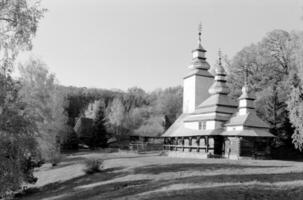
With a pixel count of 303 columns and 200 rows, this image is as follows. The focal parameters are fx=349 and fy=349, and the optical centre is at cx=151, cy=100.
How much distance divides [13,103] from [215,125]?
23587 millimetres

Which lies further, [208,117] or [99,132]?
[99,132]

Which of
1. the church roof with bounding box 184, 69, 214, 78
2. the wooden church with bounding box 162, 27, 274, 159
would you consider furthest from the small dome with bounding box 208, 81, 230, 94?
the church roof with bounding box 184, 69, 214, 78

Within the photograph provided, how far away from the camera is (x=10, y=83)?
628 inches

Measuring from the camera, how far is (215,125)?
35.8 meters

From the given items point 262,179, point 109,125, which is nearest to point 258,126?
point 262,179

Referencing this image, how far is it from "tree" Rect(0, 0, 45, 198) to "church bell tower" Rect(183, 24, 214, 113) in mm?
29292

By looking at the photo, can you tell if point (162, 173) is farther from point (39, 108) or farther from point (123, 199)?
point (39, 108)

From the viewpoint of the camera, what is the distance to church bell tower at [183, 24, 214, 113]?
43844 mm

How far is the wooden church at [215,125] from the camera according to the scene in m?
32.8

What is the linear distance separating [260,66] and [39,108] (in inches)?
1213

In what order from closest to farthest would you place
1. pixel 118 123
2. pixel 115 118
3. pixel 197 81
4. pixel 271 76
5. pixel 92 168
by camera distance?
pixel 92 168
pixel 197 81
pixel 271 76
pixel 118 123
pixel 115 118

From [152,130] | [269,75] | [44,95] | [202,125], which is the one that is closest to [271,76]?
[269,75]

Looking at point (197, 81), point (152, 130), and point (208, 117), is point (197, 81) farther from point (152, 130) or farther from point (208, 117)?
point (152, 130)

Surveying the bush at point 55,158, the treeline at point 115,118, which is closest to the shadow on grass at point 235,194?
the bush at point 55,158
